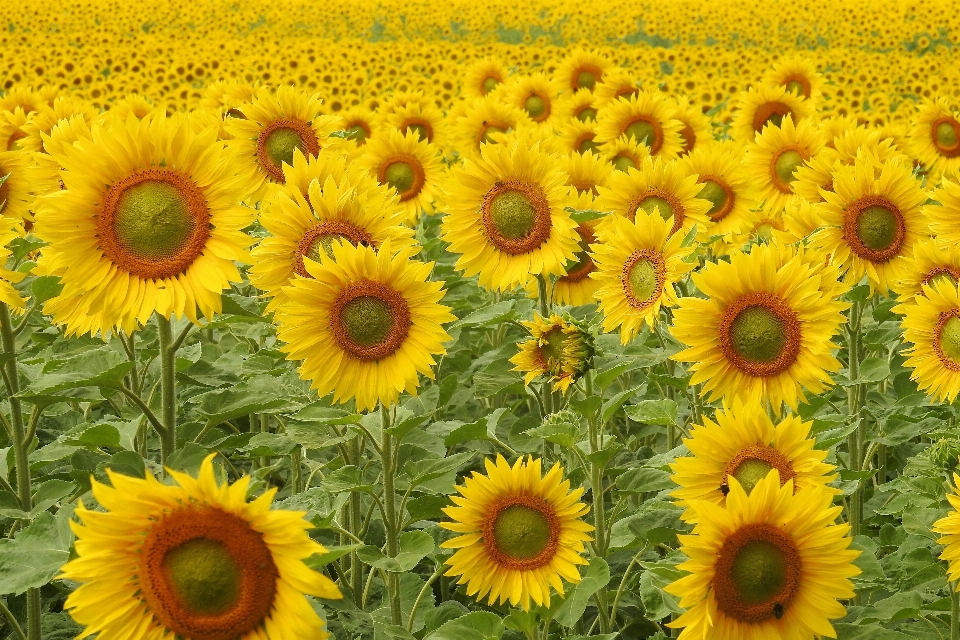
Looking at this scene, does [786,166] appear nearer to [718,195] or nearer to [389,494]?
[718,195]

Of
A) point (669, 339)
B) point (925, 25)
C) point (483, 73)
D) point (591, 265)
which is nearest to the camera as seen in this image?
point (669, 339)

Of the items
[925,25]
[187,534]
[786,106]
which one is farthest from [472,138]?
[925,25]

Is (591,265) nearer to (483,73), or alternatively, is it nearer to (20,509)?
(20,509)

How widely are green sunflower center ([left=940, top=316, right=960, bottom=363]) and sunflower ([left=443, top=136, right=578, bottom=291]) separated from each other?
1.19 meters

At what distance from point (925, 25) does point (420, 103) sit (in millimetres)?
17187

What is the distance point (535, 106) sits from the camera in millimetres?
6965

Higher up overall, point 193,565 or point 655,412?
point 655,412

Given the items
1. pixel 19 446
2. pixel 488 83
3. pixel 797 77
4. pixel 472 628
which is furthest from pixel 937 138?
pixel 19 446

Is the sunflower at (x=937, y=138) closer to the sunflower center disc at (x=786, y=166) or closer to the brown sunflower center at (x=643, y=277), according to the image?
the sunflower center disc at (x=786, y=166)

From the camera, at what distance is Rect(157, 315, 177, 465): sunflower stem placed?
2510mm

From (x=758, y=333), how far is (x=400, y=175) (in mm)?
2459

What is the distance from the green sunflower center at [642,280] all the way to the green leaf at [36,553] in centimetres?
182

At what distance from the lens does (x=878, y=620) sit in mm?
2852

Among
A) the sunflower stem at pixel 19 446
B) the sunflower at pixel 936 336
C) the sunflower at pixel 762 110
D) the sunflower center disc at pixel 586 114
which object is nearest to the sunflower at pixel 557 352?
the sunflower at pixel 936 336
